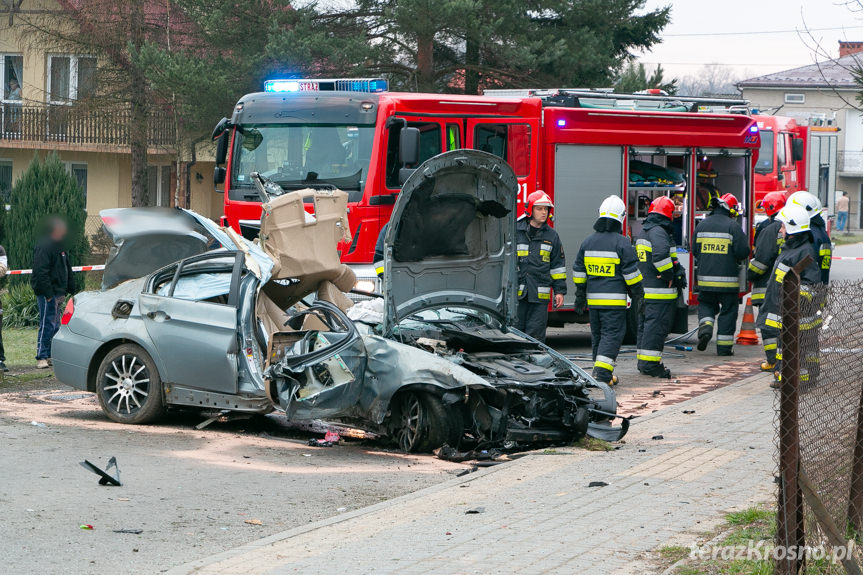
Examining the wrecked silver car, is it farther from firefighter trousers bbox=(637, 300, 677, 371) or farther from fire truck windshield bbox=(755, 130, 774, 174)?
fire truck windshield bbox=(755, 130, 774, 174)

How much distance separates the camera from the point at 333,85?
567 inches

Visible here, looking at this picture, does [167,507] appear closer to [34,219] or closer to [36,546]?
[36,546]

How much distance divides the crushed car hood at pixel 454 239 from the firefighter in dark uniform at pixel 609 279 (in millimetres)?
2152

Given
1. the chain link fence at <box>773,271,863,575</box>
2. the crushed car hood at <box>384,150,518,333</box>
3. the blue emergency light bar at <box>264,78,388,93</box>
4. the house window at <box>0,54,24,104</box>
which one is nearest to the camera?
the chain link fence at <box>773,271,863,575</box>

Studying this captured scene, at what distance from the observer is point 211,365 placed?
29.9ft

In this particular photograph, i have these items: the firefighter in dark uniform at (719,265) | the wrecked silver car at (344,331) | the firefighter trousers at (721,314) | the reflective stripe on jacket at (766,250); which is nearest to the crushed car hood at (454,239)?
the wrecked silver car at (344,331)

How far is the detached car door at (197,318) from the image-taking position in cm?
910

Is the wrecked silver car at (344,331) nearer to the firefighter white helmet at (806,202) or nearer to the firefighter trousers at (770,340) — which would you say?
the firefighter trousers at (770,340)

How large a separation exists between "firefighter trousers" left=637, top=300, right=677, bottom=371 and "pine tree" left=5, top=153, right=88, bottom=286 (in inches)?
439

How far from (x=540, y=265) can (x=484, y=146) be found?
254 cm

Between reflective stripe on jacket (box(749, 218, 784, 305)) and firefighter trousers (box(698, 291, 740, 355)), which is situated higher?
reflective stripe on jacket (box(749, 218, 784, 305))

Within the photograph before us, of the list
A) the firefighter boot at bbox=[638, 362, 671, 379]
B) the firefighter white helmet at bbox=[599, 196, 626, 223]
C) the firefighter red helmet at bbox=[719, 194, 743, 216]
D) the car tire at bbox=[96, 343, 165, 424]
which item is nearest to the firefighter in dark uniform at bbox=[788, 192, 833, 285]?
the firefighter white helmet at bbox=[599, 196, 626, 223]

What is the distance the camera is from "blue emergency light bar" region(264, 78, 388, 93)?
1422 cm

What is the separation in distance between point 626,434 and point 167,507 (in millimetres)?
3991
